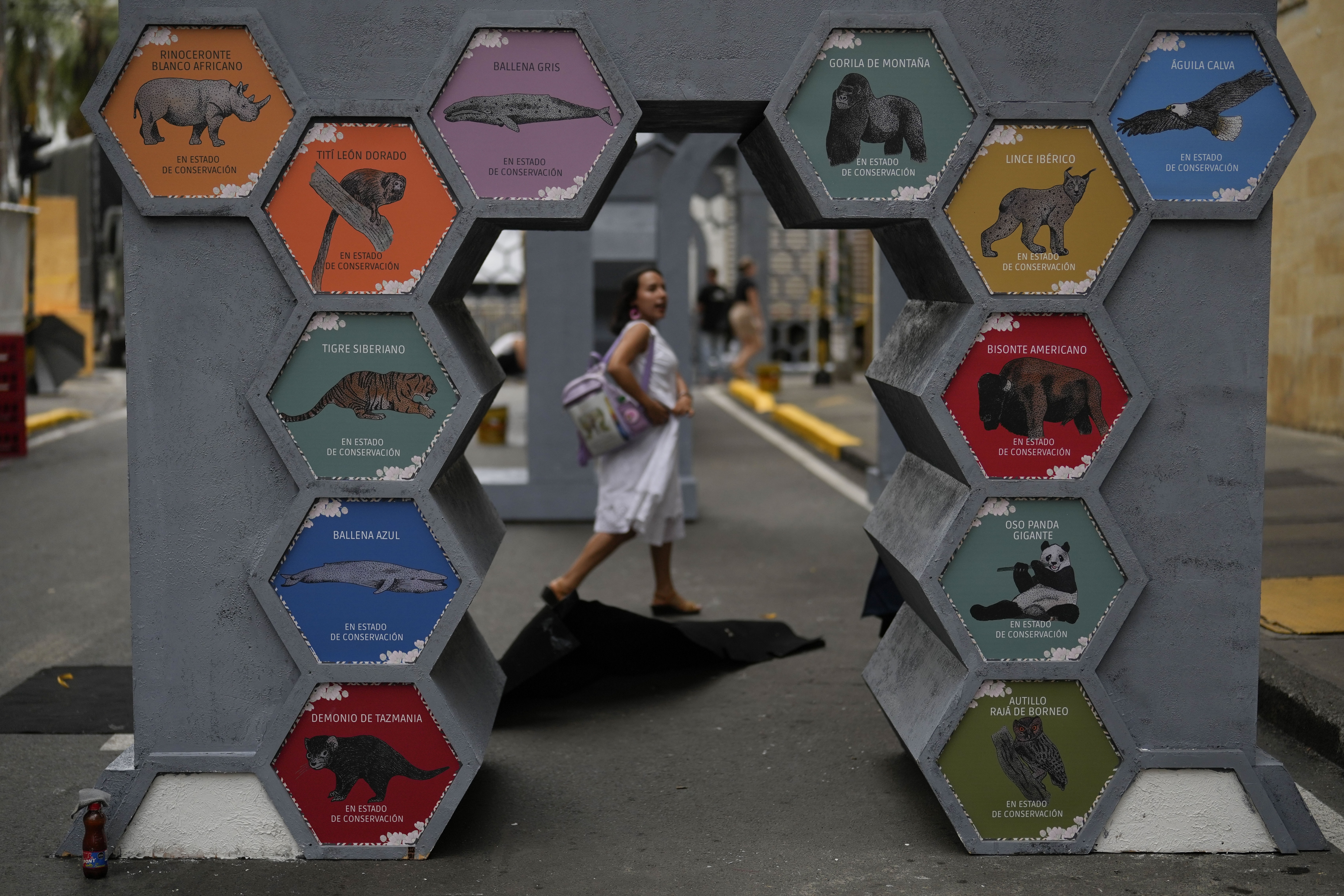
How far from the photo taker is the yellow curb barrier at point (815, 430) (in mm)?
15141

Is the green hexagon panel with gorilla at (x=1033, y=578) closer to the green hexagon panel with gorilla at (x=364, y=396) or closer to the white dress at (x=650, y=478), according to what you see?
the green hexagon panel with gorilla at (x=364, y=396)

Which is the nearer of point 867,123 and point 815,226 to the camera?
point 867,123

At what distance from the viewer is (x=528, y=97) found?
4090mm

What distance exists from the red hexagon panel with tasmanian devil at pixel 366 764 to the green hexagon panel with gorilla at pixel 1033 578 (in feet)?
5.68

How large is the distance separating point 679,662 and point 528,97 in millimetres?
3262

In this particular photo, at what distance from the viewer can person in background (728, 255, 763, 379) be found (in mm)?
24203

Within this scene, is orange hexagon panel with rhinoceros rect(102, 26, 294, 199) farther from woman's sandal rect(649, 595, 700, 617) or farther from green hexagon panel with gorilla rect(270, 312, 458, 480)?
woman's sandal rect(649, 595, 700, 617)

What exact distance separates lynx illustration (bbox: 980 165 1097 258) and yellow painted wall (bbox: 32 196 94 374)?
74.8 feet

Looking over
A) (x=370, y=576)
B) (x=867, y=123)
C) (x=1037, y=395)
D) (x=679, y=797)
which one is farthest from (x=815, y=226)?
(x=679, y=797)

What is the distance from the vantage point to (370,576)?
4.22m

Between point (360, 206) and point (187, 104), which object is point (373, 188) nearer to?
point (360, 206)

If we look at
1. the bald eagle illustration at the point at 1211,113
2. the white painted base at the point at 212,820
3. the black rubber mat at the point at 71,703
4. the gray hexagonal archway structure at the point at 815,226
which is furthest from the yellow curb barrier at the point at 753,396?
the white painted base at the point at 212,820

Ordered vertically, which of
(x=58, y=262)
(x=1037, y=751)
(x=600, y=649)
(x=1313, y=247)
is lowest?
(x=58, y=262)

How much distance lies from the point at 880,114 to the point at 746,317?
2024cm
